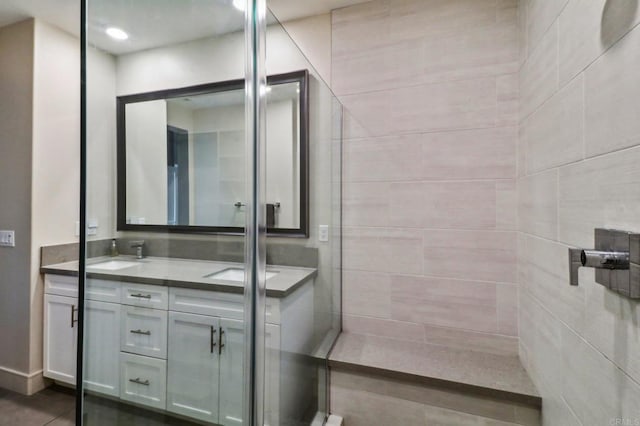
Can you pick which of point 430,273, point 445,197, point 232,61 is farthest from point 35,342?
point 445,197

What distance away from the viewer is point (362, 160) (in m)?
1.78

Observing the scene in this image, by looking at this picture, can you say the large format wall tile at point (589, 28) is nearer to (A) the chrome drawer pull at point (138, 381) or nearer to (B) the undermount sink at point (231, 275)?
(B) the undermount sink at point (231, 275)

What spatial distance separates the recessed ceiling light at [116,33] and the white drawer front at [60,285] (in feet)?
5.90

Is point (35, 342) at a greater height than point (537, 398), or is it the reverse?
point (537, 398)

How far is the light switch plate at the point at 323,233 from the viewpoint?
1.67m

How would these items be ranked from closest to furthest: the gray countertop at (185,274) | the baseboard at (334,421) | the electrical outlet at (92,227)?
the electrical outlet at (92,227), the gray countertop at (185,274), the baseboard at (334,421)

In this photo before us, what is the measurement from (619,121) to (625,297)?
45 centimetres

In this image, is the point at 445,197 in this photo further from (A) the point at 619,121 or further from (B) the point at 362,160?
(A) the point at 619,121

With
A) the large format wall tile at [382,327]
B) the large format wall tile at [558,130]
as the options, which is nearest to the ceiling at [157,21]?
the large format wall tile at [558,130]

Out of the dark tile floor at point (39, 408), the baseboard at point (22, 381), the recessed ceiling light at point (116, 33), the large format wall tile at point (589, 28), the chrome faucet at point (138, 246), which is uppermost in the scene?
the recessed ceiling light at point (116, 33)

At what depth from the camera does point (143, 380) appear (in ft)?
3.63

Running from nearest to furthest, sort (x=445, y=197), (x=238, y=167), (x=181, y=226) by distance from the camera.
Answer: (x=238, y=167)
(x=181, y=226)
(x=445, y=197)

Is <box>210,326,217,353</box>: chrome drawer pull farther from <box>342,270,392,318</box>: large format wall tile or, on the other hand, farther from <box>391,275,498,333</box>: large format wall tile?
<box>391,275,498,333</box>: large format wall tile

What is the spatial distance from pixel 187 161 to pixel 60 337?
1.85 meters
